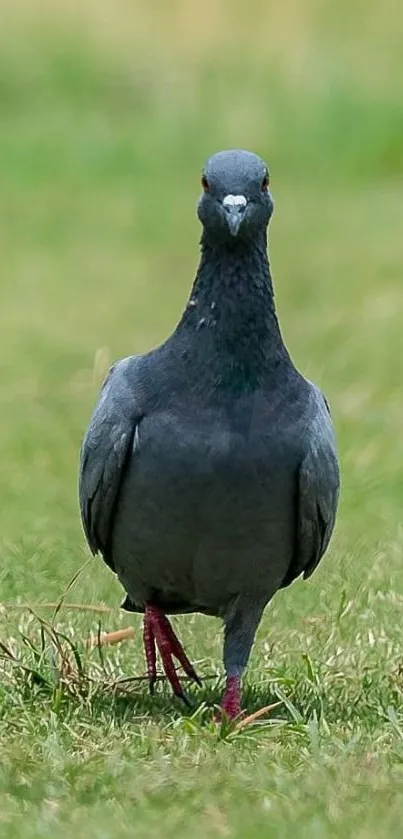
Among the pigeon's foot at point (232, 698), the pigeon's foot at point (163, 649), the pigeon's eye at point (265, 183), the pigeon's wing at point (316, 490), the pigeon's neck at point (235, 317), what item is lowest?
the pigeon's foot at point (232, 698)

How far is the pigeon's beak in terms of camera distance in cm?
445

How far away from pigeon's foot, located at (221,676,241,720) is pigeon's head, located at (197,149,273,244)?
44.3 inches

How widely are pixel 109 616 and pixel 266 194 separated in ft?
6.01

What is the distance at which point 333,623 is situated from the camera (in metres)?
5.71

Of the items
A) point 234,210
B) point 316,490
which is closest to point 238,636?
point 316,490

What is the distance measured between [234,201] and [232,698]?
1248 millimetres

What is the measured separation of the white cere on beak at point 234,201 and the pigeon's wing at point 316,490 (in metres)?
0.55

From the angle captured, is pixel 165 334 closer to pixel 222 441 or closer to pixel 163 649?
pixel 163 649

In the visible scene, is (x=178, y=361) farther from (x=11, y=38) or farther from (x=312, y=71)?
(x=11, y=38)

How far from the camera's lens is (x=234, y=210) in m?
4.48

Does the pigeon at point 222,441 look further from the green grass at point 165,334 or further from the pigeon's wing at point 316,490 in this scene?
the green grass at point 165,334

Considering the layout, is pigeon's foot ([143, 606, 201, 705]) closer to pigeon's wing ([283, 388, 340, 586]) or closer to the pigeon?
the pigeon

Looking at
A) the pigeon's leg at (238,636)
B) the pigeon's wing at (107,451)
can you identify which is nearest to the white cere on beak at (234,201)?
the pigeon's wing at (107,451)

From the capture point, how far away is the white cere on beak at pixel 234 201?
4.50 metres
